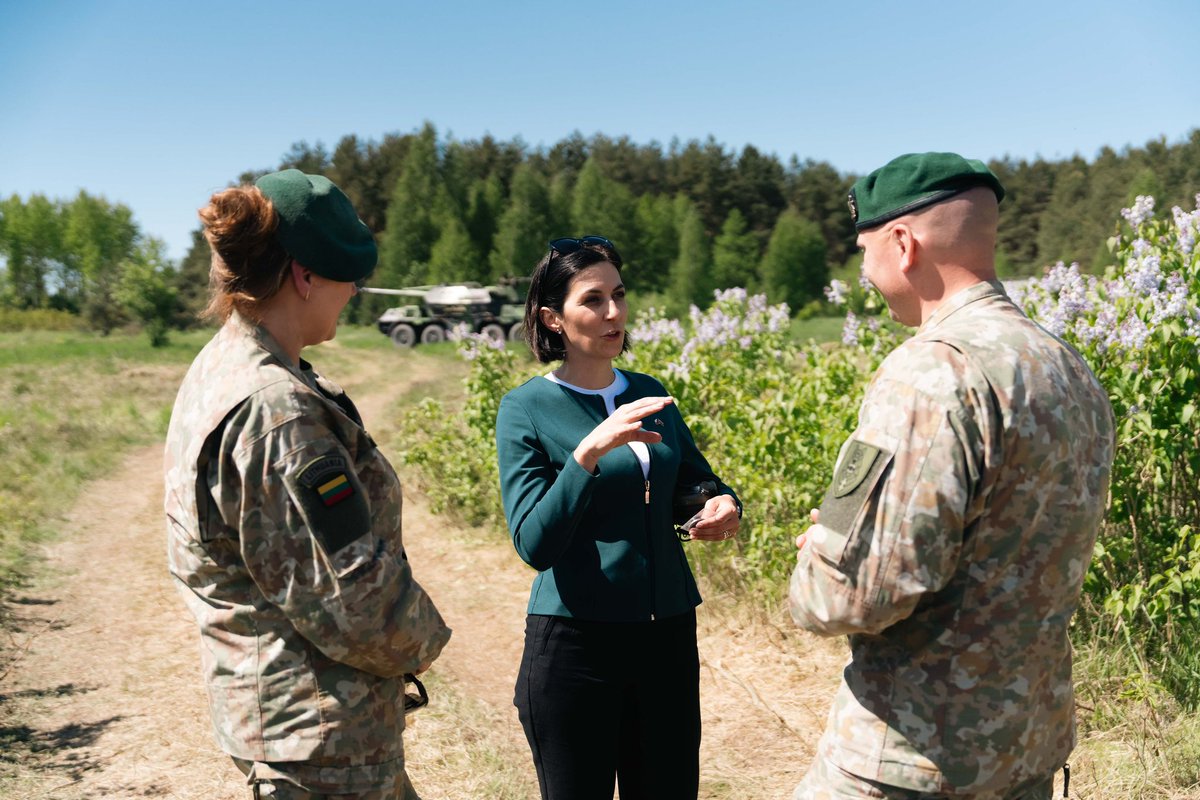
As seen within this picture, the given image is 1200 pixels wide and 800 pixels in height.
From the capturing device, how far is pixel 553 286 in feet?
8.66

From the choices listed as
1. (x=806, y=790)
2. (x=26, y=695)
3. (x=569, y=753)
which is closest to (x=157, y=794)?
(x=26, y=695)

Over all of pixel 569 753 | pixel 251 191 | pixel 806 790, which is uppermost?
pixel 251 191

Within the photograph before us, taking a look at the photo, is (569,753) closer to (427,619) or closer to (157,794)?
(427,619)

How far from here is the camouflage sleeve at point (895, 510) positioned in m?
1.57

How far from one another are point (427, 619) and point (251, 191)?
0.83 m

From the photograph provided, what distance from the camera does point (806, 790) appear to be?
1.83m

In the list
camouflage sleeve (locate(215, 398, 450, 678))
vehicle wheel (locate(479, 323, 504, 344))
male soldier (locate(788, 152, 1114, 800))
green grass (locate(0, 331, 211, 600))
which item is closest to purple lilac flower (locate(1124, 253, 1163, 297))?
male soldier (locate(788, 152, 1114, 800))

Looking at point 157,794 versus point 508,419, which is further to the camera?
point 157,794

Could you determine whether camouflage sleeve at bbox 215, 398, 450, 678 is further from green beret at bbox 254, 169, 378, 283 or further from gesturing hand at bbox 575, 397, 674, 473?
gesturing hand at bbox 575, 397, 674, 473

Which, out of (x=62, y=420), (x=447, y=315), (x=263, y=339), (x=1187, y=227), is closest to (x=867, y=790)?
(x=263, y=339)

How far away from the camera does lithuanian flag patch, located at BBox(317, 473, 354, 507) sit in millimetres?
1615

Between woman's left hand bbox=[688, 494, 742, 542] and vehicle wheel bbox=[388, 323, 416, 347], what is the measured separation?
2433cm

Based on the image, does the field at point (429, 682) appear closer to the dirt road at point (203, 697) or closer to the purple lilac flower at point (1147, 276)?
the dirt road at point (203, 697)

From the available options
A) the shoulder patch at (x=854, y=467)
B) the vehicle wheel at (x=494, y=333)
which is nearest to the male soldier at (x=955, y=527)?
the shoulder patch at (x=854, y=467)
